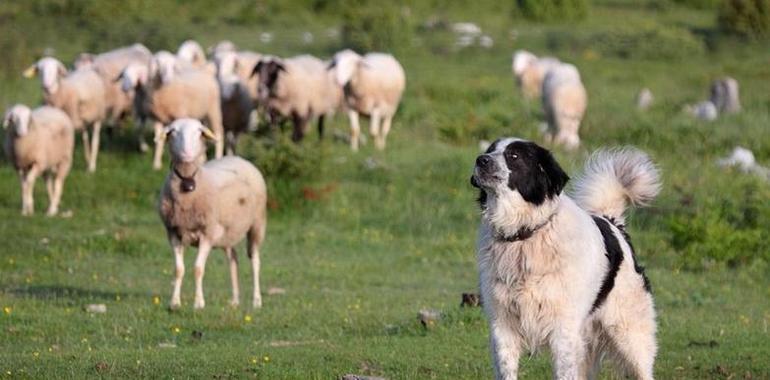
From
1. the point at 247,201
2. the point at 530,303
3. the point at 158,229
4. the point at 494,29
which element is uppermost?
the point at 530,303

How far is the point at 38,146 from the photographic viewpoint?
2084 centimetres

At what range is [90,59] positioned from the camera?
90.7 feet

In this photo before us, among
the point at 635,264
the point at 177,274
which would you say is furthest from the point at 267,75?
the point at 635,264

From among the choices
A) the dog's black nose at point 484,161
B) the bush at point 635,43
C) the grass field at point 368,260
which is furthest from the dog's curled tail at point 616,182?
A: the bush at point 635,43

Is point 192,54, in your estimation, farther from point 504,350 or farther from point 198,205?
point 504,350

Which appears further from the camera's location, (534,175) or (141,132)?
(141,132)

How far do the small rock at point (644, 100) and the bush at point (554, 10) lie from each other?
13.4 meters

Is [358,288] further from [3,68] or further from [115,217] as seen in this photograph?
[3,68]

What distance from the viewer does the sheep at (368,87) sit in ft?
86.9

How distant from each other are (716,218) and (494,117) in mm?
9908

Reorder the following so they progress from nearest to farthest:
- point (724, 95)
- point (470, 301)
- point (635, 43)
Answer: point (470, 301), point (724, 95), point (635, 43)

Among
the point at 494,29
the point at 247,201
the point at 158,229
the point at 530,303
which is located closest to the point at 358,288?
the point at 247,201

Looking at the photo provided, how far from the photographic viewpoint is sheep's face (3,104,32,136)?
2066 centimetres

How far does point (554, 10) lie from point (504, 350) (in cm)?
4034
